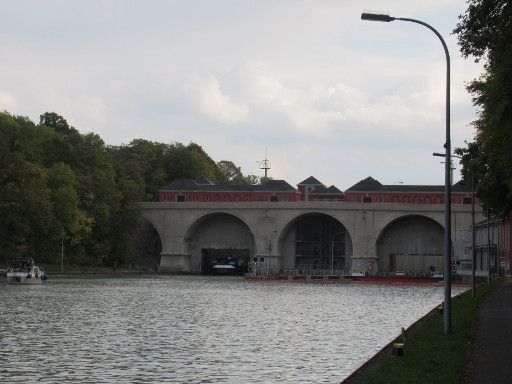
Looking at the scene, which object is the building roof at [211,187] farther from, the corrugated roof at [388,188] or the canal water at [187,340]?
the canal water at [187,340]

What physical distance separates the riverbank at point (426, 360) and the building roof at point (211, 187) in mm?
124985

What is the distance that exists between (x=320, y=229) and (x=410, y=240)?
14.1m

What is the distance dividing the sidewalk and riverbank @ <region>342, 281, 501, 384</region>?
0.25 m

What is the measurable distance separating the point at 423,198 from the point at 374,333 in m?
117

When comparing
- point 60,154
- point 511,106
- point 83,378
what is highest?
point 60,154

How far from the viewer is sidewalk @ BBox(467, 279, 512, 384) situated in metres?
20.4

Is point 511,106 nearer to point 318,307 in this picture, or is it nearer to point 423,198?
point 318,307

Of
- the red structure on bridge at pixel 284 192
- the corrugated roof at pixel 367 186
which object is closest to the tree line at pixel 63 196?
the red structure on bridge at pixel 284 192

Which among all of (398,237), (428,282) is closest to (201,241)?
(398,237)

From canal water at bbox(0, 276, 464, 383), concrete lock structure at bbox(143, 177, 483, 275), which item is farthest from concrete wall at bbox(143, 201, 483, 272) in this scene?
canal water at bbox(0, 276, 464, 383)

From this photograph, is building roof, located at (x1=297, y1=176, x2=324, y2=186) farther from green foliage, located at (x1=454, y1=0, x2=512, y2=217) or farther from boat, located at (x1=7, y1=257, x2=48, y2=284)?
green foliage, located at (x1=454, y1=0, x2=512, y2=217)

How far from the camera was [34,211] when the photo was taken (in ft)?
323

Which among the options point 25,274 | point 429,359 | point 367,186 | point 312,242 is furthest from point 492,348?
point 367,186

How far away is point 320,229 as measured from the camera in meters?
149
